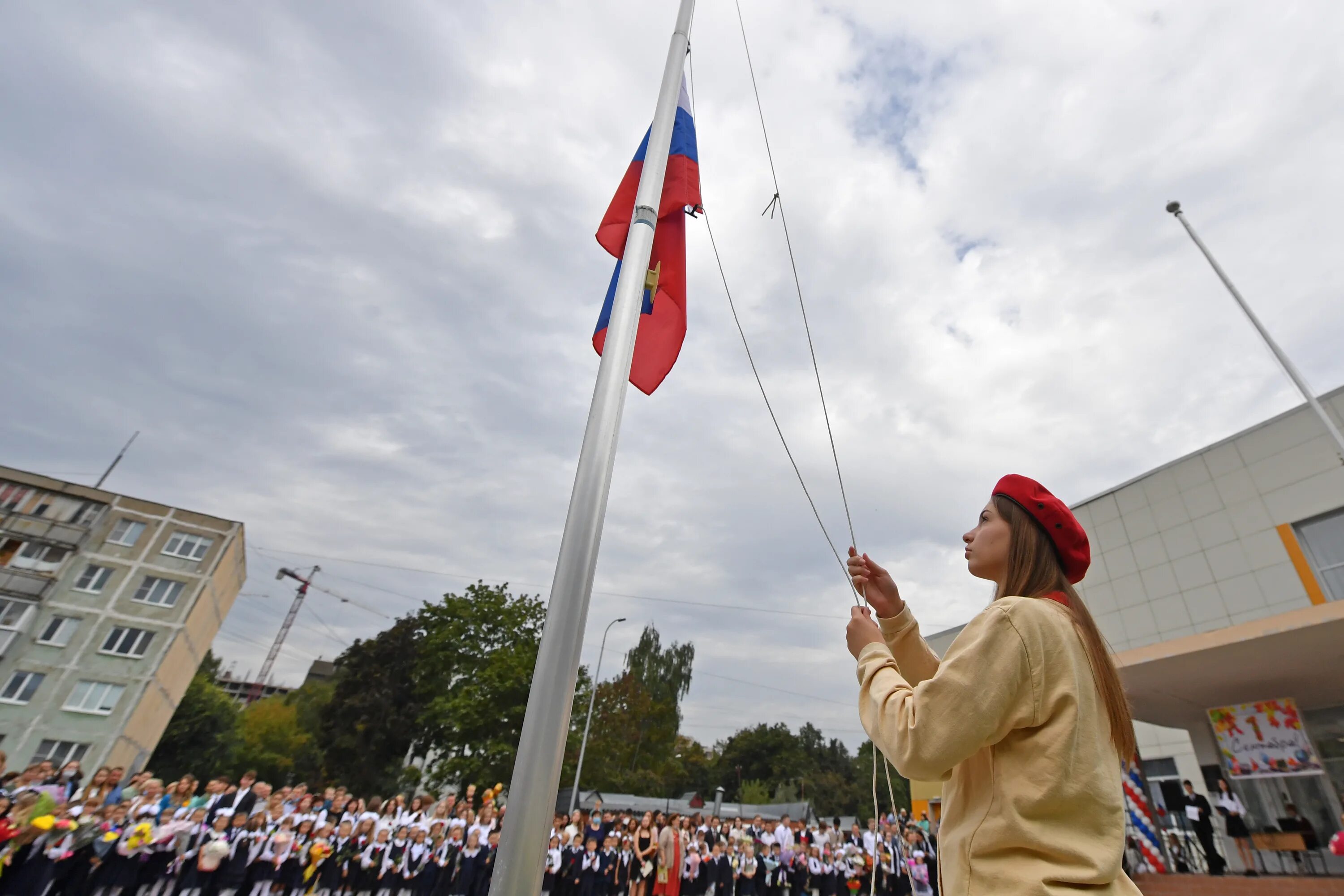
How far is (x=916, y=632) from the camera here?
2.02 metres

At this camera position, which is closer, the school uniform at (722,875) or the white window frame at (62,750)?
the school uniform at (722,875)

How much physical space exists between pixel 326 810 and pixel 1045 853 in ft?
50.0

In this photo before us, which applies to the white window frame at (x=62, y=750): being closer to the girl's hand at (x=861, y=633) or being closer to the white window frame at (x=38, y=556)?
the white window frame at (x=38, y=556)

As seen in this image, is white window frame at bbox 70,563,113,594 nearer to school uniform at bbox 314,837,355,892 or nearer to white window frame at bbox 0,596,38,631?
white window frame at bbox 0,596,38,631

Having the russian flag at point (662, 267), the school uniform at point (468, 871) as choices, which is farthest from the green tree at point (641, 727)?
the russian flag at point (662, 267)

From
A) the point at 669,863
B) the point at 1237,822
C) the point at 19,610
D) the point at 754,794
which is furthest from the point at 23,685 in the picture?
the point at 754,794

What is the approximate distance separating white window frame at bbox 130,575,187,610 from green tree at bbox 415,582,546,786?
42.4 ft

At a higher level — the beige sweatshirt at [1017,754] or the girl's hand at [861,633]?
the girl's hand at [861,633]

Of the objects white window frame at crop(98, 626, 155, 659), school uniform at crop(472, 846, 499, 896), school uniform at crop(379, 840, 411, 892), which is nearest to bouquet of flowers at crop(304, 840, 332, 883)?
school uniform at crop(379, 840, 411, 892)

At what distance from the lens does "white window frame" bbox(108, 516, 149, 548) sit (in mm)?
33750

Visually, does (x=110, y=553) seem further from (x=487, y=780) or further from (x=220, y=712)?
(x=487, y=780)

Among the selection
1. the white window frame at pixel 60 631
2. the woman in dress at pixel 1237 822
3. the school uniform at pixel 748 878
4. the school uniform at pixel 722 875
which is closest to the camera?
the woman in dress at pixel 1237 822

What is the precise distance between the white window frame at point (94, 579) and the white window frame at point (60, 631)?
4.75 ft

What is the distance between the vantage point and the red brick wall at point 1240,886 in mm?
10164
